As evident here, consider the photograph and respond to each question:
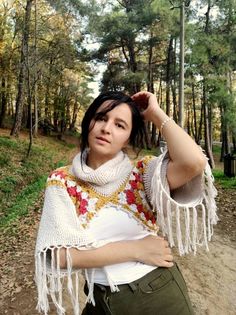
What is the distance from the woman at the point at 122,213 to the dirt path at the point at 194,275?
3067mm

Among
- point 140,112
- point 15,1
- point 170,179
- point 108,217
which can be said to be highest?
point 15,1

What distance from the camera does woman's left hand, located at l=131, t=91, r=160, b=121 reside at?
1.60 metres

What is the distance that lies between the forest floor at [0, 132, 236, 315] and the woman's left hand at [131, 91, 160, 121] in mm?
3280

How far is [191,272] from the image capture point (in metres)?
5.35

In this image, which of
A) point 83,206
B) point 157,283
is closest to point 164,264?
Result: point 157,283

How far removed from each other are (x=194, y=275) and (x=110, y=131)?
4.33m

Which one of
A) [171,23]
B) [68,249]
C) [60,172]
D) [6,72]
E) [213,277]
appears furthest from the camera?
[6,72]

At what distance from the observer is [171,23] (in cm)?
1958

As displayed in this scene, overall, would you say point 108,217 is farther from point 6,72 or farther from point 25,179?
point 6,72

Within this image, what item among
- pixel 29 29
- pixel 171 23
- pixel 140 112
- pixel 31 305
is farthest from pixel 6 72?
pixel 140 112

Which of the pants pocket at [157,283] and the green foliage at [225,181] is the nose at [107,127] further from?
the green foliage at [225,181]

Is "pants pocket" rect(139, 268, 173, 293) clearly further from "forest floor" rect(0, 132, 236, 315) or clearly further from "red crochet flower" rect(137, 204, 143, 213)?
"forest floor" rect(0, 132, 236, 315)

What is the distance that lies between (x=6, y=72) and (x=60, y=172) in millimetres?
23493

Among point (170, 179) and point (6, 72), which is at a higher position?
point (6, 72)
